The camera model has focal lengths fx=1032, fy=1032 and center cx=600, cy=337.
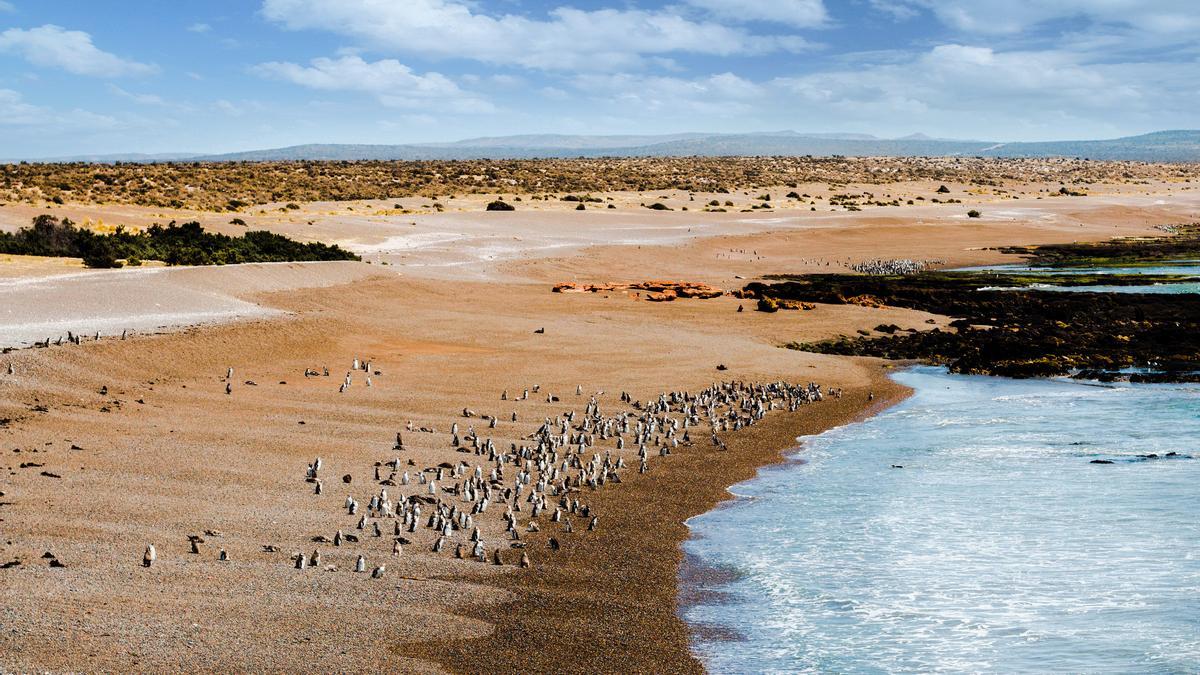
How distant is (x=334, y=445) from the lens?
52.1 ft

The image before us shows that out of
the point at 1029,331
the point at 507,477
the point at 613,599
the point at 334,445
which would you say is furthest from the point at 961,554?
the point at 1029,331

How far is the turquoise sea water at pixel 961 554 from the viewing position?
33.4 ft

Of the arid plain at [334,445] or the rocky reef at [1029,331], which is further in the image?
the rocky reef at [1029,331]

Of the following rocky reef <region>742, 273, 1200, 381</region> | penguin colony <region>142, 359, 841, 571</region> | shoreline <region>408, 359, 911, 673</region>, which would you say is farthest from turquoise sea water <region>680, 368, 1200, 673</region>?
rocky reef <region>742, 273, 1200, 381</region>

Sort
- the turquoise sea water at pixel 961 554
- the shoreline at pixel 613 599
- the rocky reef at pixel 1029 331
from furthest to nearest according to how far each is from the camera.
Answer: the rocky reef at pixel 1029 331
the turquoise sea water at pixel 961 554
the shoreline at pixel 613 599

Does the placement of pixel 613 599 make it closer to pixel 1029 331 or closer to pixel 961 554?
pixel 961 554

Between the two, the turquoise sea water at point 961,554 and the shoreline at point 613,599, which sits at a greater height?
the shoreline at point 613,599

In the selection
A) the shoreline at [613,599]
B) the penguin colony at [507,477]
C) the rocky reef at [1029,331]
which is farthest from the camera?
the rocky reef at [1029,331]

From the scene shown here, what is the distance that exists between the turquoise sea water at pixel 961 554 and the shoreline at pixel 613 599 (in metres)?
0.37

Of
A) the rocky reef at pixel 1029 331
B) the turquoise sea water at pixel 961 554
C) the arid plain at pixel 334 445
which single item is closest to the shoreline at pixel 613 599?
the arid plain at pixel 334 445

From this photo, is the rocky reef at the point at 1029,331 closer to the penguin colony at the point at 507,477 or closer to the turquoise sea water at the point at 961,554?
the turquoise sea water at the point at 961,554

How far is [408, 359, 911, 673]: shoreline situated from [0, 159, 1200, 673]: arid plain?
1.5 inches

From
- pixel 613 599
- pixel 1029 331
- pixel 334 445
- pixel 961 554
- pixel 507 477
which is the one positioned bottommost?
pixel 961 554

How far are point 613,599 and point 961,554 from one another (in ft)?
17.0
